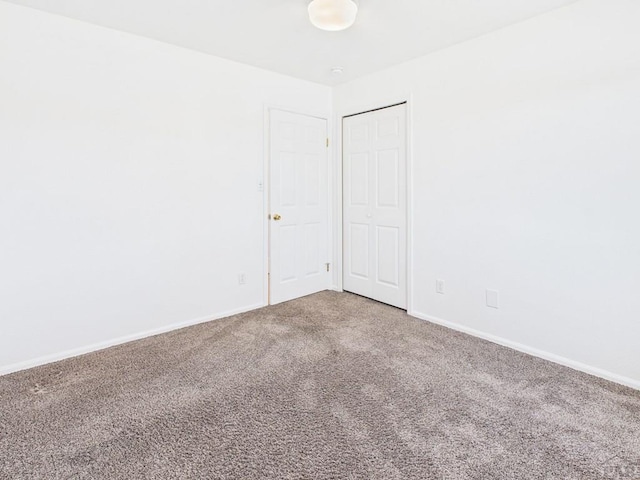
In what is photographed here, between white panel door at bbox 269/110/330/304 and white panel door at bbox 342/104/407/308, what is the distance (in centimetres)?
26

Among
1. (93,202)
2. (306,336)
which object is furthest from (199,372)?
(93,202)

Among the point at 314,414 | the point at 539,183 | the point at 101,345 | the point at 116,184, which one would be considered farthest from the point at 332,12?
the point at 101,345

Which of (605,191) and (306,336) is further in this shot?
(306,336)

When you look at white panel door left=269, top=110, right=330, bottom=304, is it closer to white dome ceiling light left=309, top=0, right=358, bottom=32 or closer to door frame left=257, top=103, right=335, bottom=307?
door frame left=257, top=103, right=335, bottom=307

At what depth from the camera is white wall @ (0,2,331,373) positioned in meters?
2.39

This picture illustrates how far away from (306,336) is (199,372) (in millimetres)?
898

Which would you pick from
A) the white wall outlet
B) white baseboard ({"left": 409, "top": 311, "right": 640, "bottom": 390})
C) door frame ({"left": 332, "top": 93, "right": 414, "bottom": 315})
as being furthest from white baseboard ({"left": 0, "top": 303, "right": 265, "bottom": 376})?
the white wall outlet

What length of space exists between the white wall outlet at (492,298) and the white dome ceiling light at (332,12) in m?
2.17

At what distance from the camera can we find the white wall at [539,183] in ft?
7.15

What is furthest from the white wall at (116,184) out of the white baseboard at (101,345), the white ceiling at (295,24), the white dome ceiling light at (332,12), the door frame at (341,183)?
the white dome ceiling light at (332,12)

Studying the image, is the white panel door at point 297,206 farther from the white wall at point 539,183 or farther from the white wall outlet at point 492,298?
the white wall outlet at point 492,298

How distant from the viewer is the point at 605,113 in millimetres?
2205

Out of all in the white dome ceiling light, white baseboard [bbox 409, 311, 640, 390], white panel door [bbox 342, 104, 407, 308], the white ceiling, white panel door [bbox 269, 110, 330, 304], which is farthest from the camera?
white panel door [bbox 269, 110, 330, 304]

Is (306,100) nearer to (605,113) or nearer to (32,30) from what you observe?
(32,30)
